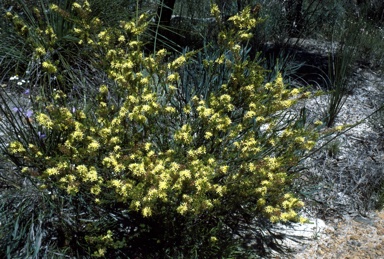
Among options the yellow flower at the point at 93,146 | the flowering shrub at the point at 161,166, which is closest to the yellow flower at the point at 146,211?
the flowering shrub at the point at 161,166

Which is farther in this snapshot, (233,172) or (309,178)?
(309,178)

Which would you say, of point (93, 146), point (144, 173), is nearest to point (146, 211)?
point (144, 173)

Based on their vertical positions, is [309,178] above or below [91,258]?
above

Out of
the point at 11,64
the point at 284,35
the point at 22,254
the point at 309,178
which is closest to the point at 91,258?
the point at 22,254

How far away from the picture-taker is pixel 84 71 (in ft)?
14.4

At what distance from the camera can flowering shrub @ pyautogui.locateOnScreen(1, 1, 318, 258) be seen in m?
2.44

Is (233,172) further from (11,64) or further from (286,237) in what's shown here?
(11,64)

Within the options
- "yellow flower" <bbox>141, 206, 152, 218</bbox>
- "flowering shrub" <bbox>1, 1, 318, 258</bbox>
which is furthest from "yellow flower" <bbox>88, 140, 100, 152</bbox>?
"yellow flower" <bbox>141, 206, 152, 218</bbox>

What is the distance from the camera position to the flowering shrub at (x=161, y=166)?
8.02 ft

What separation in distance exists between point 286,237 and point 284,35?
312 cm

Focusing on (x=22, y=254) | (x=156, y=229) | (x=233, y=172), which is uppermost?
(x=233, y=172)

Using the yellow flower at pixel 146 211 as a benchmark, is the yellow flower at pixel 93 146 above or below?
above

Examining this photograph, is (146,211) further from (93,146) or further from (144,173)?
(93,146)

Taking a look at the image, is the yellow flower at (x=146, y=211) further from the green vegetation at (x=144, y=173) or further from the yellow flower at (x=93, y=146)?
the yellow flower at (x=93, y=146)
